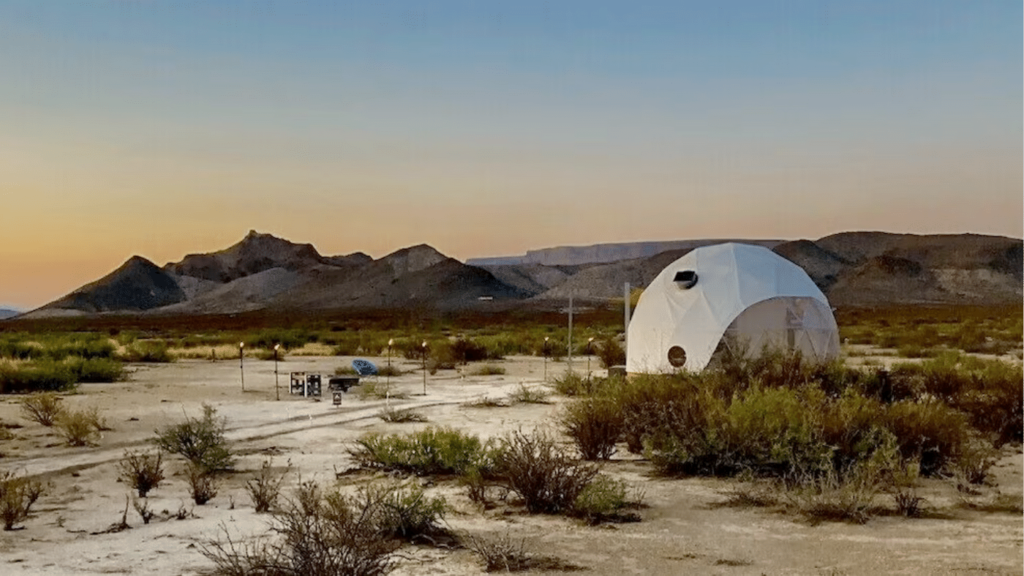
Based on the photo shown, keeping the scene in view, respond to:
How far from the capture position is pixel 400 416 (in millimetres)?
15531

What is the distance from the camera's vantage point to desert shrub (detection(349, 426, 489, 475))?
34.5ft

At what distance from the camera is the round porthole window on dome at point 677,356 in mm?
18844

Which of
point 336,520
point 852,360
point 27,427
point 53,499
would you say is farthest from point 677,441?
point 852,360

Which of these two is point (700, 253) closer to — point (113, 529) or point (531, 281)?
point (113, 529)

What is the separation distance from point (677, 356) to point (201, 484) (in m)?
11.0

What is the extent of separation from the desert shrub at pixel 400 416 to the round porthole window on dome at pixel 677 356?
527cm

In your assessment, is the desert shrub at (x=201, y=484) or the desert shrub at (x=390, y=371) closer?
the desert shrub at (x=201, y=484)

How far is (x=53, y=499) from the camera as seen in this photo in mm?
9695

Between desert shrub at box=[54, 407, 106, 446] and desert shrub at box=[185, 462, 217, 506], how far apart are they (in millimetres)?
3078

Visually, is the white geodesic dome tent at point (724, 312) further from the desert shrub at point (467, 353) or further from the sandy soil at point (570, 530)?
the desert shrub at point (467, 353)

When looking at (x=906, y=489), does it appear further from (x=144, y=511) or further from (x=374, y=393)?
(x=374, y=393)

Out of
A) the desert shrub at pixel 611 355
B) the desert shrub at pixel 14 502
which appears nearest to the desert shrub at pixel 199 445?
the desert shrub at pixel 14 502

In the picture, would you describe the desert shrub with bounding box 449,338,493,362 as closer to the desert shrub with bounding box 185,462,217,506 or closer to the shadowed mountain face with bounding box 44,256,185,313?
the desert shrub with bounding box 185,462,217,506

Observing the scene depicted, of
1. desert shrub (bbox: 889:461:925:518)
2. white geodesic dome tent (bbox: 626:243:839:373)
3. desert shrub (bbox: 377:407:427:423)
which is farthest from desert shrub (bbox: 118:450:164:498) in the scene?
white geodesic dome tent (bbox: 626:243:839:373)
